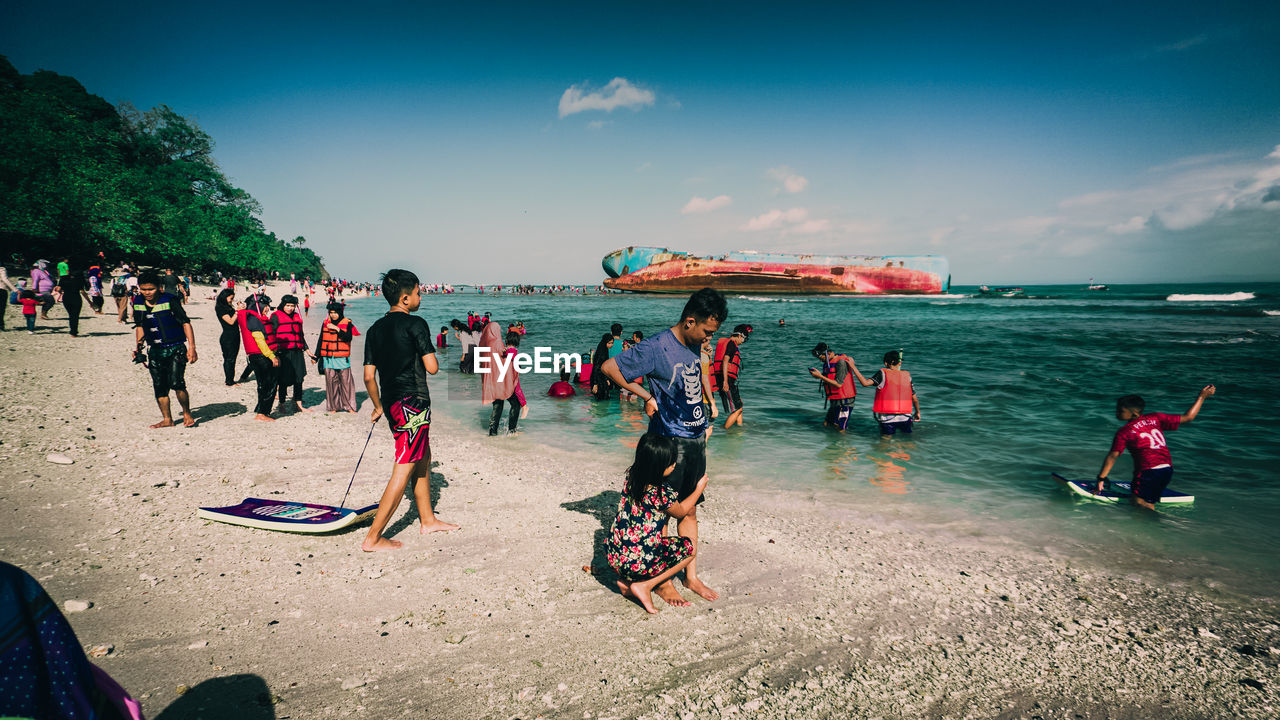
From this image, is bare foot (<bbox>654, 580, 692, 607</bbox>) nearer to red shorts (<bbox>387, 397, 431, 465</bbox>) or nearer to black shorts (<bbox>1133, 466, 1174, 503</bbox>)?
red shorts (<bbox>387, 397, 431, 465</bbox>)

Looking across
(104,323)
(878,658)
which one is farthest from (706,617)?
(104,323)

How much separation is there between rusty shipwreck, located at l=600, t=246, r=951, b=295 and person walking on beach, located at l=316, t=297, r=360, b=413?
67976 mm

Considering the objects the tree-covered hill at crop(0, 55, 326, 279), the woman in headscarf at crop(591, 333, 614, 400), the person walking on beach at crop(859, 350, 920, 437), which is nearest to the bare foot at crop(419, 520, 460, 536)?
the woman in headscarf at crop(591, 333, 614, 400)

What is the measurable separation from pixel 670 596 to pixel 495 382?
5.29 metres

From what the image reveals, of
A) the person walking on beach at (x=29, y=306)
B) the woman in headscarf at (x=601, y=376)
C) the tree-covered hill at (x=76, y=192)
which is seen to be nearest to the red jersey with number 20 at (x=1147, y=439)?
the woman in headscarf at (x=601, y=376)

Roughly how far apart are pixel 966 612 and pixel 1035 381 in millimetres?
15254

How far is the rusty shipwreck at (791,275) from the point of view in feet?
252

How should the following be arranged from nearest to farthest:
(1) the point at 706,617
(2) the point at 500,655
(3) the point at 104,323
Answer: (2) the point at 500,655, (1) the point at 706,617, (3) the point at 104,323

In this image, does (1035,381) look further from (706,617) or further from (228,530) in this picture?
(228,530)

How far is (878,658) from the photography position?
11.4 ft

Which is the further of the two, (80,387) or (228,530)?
(80,387)

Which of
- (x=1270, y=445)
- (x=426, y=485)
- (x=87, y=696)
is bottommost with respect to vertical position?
(x=1270, y=445)

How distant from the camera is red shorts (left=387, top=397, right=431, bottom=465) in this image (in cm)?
432

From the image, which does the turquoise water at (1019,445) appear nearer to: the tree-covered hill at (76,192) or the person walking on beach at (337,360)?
the person walking on beach at (337,360)
